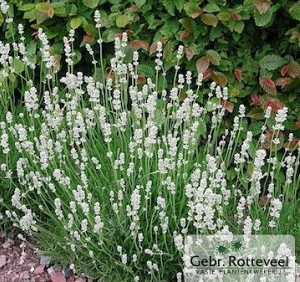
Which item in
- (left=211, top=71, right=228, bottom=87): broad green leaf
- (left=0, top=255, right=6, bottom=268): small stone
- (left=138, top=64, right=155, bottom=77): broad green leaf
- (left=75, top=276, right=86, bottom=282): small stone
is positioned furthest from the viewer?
(left=138, top=64, right=155, bottom=77): broad green leaf

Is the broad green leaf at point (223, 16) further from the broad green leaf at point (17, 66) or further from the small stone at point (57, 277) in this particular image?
the small stone at point (57, 277)

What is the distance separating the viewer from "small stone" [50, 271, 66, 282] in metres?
3.29

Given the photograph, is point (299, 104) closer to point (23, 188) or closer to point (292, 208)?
point (292, 208)

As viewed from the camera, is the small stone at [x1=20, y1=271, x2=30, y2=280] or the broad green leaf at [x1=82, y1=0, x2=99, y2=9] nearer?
the small stone at [x1=20, y1=271, x2=30, y2=280]

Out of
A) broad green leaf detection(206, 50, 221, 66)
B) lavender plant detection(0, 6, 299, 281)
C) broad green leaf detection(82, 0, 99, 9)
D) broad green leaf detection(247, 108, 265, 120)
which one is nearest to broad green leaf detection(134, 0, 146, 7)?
broad green leaf detection(82, 0, 99, 9)

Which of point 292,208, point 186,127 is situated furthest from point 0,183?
point 292,208

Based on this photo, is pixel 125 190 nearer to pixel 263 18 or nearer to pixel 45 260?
pixel 45 260

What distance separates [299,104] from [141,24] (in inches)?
43.2

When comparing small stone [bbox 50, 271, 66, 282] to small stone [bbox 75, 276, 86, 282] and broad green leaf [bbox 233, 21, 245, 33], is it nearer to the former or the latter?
small stone [bbox 75, 276, 86, 282]

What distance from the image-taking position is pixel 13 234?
11.7ft

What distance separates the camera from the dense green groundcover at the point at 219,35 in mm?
3557

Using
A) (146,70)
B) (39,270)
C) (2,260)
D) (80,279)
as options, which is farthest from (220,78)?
(2,260)

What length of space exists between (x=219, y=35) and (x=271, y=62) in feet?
1.17

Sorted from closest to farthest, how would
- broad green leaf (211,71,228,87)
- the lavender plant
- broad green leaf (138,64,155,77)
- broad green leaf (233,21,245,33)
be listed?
the lavender plant → broad green leaf (233,21,245,33) → broad green leaf (211,71,228,87) → broad green leaf (138,64,155,77)
